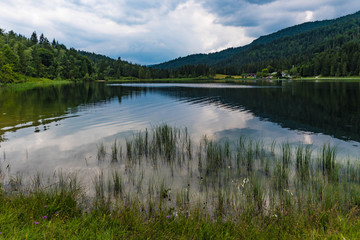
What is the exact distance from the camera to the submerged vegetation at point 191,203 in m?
6.09

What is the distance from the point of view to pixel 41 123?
2530 centimetres

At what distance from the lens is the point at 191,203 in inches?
343

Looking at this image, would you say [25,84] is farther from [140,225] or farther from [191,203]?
[140,225]

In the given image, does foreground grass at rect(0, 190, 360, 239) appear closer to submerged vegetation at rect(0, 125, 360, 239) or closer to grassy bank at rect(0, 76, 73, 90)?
submerged vegetation at rect(0, 125, 360, 239)

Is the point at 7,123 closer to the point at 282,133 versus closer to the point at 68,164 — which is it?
the point at 68,164

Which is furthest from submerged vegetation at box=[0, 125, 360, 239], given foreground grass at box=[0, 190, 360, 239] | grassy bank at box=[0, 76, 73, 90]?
grassy bank at box=[0, 76, 73, 90]

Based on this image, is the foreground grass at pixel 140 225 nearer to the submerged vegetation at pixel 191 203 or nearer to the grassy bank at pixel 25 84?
the submerged vegetation at pixel 191 203

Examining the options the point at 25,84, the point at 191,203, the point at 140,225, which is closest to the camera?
the point at 140,225

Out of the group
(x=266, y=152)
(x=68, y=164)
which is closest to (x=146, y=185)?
(x=68, y=164)

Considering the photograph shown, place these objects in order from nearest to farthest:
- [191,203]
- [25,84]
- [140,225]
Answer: [140,225] < [191,203] < [25,84]

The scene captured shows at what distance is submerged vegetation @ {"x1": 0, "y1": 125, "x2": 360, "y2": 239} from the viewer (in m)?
6.09

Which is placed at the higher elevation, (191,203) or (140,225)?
(140,225)

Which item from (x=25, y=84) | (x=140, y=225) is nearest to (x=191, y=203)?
(x=140, y=225)

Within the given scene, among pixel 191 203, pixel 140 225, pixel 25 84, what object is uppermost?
pixel 25 84
